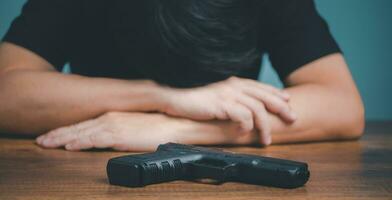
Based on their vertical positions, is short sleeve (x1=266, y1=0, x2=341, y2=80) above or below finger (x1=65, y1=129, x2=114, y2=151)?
above

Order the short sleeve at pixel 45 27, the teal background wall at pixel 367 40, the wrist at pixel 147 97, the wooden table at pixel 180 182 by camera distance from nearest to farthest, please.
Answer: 1. the wooden table at pixel 180 182
2. the wrist at pixel 147 97
3. the short sleeve at pixel 45 27
4. the teal background wall at pixel 367 40

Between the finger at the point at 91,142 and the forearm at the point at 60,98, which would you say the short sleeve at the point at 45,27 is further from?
the finger at the point at 91,142

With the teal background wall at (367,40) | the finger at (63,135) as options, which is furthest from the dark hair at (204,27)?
the teal background wall at (367,40)

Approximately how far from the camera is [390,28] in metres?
2.39

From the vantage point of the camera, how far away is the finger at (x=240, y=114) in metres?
1.30

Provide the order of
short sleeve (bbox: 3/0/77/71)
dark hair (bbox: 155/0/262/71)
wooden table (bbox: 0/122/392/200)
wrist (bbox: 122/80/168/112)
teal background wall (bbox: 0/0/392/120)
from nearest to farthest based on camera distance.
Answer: wooden table (bbox: 0/122/392/200) → dark hair (bbox: 155/0/262/71) → wrist (bbox: 122/80/168/112) → short sleeve (bbox: 3/0/77/71) → teal background wall (bbox: 0/0/392/120)

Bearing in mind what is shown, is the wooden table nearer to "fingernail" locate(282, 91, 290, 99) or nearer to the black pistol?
the black pistol

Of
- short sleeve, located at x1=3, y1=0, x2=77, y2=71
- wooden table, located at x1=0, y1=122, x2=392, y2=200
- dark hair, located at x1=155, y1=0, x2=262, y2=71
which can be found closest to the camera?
wooden table, located at x1=0, y1=122, x2=392, y2=200

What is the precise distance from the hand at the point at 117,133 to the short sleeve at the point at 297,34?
1.19ft

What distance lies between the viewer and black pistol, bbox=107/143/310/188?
0.89 m

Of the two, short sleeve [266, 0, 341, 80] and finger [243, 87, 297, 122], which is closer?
finger [243, 87, 297, 122]

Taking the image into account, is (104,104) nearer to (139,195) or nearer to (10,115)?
(10,115)

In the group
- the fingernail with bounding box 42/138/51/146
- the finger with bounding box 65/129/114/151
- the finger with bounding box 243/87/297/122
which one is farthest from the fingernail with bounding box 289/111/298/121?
the fingernail with bounding box 42/138/51/146

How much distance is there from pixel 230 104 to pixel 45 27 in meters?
0.47
